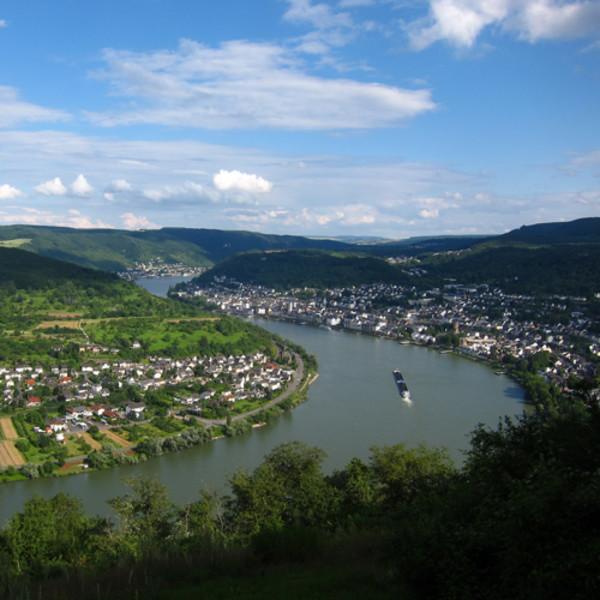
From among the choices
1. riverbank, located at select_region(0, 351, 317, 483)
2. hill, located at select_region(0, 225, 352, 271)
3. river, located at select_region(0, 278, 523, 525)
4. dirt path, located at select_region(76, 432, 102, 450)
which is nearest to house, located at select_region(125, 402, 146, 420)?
riverbank, located at select_region(0, 351, 317, 483)

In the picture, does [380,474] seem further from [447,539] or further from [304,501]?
[447,539]

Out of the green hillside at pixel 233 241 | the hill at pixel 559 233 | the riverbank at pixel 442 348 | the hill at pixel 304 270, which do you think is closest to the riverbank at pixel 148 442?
the riverbank at pixel 442 348

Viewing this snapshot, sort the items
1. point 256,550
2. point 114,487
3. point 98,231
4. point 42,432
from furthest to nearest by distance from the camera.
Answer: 1. point 98,231
2. point 42,432
3. point 114,487
4. point 256,550

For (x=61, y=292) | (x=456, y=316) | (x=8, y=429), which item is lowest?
(x=8, y=429)

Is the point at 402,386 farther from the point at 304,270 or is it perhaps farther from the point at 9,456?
the point at 304,270

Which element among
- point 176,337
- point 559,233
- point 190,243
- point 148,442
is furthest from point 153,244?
point 148,442

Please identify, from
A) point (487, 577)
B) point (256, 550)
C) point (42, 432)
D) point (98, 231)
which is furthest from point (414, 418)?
point (98, 231)
